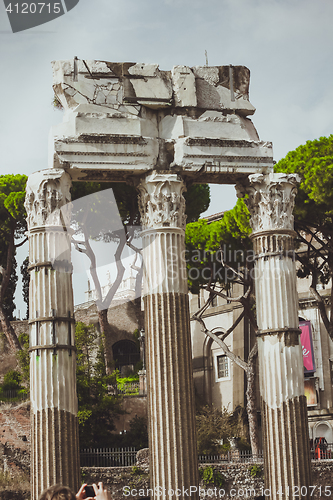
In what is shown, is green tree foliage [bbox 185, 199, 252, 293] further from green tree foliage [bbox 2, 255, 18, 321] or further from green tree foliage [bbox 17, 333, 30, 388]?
green tree foliage [bbox 2, 255, 18, 321]

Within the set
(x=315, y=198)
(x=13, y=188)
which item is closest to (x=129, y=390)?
(x=13, y=188)

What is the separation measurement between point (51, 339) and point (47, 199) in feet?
7.63

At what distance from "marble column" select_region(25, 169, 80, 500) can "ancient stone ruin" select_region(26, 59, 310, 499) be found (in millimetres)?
19

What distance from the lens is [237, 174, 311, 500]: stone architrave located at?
41.0ft

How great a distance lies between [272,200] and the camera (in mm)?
13328

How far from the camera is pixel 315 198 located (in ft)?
67.5

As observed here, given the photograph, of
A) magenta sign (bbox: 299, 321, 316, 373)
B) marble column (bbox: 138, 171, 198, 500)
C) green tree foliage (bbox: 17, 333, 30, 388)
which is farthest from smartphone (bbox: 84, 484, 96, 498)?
magenta sign (bbox: 299, 321, 316, 373)

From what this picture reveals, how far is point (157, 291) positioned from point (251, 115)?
3.95 metres

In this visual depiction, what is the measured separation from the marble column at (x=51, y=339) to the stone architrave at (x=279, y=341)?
3.29m

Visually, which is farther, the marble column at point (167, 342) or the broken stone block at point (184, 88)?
the broken stone block at point (184, 88)

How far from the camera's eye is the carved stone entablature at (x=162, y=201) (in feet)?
42.3

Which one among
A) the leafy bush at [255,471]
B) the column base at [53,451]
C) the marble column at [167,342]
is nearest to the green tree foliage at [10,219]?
the leafy bush at [255,471]

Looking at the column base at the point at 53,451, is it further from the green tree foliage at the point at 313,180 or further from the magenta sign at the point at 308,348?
the magenta sign at the point at 308,348

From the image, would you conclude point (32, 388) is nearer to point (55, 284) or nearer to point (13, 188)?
point (55, 284)
